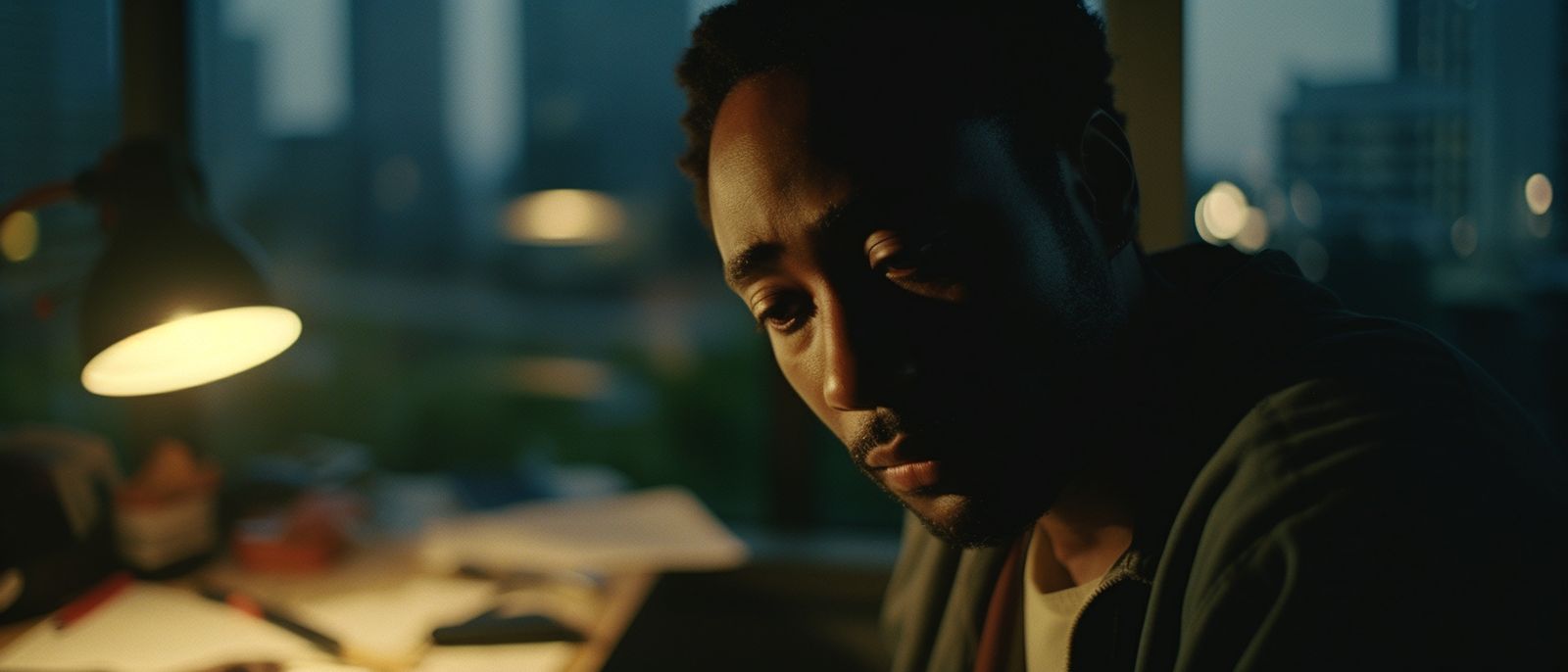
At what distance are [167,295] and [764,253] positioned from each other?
78 centimetres

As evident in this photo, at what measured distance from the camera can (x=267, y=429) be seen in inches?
90.8

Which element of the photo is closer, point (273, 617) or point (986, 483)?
point (986, 483)

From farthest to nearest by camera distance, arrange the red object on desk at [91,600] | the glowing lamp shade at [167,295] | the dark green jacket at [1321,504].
Result: the red object on desk at [91,600]
the glowing lamp shade at [167,295]
the dark green jacket at [1321,504]

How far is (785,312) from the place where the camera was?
33.4 inches

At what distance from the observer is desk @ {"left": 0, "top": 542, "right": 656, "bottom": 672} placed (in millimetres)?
1204

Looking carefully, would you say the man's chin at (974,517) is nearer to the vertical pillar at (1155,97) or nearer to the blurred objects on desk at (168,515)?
the vertical pillar at (1155,97)

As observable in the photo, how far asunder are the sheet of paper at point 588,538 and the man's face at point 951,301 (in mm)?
662

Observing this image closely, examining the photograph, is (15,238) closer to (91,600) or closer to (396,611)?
(91,600)

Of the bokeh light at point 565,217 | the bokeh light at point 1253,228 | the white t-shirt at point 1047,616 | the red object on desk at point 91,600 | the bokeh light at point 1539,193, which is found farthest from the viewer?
the bokeh light at point 565,217

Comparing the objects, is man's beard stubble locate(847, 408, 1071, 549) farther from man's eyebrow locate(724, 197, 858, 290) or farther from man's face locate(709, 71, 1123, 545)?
man's eyebrow locate(724, 197, 858, 290)

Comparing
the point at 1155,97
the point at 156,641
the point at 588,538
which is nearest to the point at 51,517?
the point at 156,641

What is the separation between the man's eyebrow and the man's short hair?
0.16 ft

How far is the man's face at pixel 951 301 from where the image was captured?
0.76 m

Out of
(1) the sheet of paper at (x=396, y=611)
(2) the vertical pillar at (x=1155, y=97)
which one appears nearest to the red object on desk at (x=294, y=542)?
(1) the sheet of paper at (x=396, y=611)
